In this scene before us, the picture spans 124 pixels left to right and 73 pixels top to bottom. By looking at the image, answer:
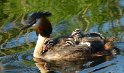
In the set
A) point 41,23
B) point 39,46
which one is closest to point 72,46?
point 39,46

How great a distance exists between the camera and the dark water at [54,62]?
1101 centimetres

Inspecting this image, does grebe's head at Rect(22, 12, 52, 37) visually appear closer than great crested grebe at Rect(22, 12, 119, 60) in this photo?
No

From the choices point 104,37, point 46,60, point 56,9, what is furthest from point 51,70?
point 56,9

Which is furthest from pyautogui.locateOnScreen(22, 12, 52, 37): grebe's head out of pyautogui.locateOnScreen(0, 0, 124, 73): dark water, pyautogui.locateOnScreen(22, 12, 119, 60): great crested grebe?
pyautogui.locateOnScreen(0, 0, 124, 73): dark water

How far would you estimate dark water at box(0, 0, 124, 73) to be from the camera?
1101 centimetres

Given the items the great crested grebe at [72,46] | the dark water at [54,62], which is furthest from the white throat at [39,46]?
the dark water at [54,62]

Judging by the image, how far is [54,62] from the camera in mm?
11602

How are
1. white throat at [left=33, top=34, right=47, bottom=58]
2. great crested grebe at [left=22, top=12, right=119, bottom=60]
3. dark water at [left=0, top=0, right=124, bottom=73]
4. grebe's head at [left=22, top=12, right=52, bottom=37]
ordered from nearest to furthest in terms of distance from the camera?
dark water at [left=0, top=0, right=124, bottom=73]
great crested grebe at [left=22, top=12, right=119, bottom=60]
white throat at [left=33, top=34, right=47, bottom=58]
grebe's head at [left=22, top=12, right=52, bottom=37]

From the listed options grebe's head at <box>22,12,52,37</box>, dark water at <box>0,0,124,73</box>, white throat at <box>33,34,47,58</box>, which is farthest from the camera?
grebe's head at <box>22,12,52,37</box>

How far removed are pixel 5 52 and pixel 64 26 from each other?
1.92 metres

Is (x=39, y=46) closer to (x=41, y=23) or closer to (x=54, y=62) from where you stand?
(x=41, y=23)

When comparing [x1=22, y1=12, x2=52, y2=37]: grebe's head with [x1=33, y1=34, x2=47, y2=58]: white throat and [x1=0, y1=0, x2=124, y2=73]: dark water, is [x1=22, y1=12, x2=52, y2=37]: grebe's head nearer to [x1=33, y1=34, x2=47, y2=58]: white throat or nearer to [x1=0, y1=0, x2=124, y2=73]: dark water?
[x1=33, y1=34, x2=47, y2=58]: white throat

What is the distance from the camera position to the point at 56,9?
14977 millimetres

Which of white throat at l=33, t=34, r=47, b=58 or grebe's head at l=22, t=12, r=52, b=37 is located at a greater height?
grebe's head at l=22, t=12, r=52, b=37
